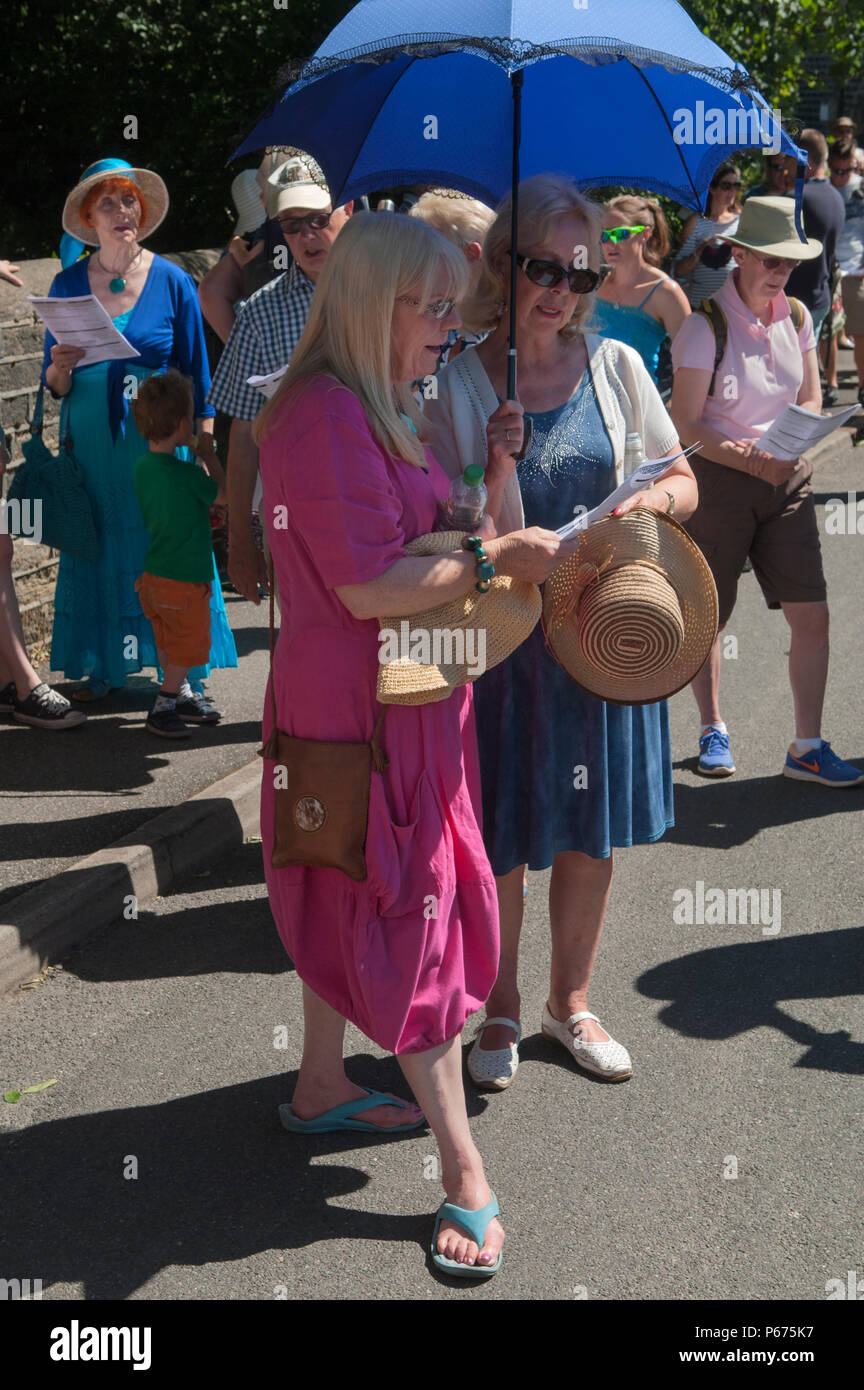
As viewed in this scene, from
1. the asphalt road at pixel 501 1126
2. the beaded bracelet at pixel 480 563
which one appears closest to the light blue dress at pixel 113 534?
the asphalt road at pixel 501 1126

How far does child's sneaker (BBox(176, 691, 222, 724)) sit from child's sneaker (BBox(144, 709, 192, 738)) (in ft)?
0.54

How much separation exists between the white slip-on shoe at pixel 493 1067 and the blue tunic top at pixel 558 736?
509 millimetres

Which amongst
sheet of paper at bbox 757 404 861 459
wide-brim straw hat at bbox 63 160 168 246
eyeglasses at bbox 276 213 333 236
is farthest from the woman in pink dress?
wide-brim straw hat at bbox 63 160 168 246

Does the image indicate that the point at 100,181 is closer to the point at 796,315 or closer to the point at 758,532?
the point at 796,315

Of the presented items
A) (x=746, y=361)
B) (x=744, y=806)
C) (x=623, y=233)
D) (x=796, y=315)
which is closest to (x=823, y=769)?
(x=744, y=806)

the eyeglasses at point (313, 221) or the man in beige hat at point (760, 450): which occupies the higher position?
the eyeglasses at point (313, 221)

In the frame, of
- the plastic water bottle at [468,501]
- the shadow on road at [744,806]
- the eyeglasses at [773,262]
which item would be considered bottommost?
the shadow on road at [744,806]

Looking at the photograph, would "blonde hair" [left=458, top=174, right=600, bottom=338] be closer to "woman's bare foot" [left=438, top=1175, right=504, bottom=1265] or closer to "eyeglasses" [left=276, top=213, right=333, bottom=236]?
"eyeglasses" [left=276, top=213, right=333, bottom=236]

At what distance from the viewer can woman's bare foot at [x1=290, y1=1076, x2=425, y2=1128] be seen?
3719 mm

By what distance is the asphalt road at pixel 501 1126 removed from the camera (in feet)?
10.5

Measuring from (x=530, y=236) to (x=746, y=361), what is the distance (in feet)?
7.65

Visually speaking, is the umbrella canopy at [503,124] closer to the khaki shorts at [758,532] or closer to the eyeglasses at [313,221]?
the eyeglasses at [313,221]
